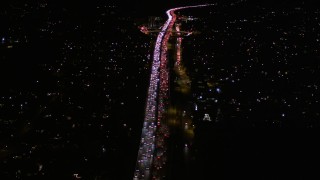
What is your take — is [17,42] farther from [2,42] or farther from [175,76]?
[175,76]

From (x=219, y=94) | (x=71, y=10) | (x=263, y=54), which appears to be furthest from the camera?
(x=71, y=10)

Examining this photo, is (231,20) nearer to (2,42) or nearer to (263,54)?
(263,54)

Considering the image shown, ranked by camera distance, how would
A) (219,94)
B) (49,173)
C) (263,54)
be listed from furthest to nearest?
(263,54) → (219,94) → (49,173)

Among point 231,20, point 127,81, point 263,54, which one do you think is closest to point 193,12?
point 231,20

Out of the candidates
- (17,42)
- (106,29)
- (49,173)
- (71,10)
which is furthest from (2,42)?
(49,173)

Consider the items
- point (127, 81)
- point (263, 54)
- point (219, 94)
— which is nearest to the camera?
point (219, 94)

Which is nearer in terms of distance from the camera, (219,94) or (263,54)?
(219,94)
